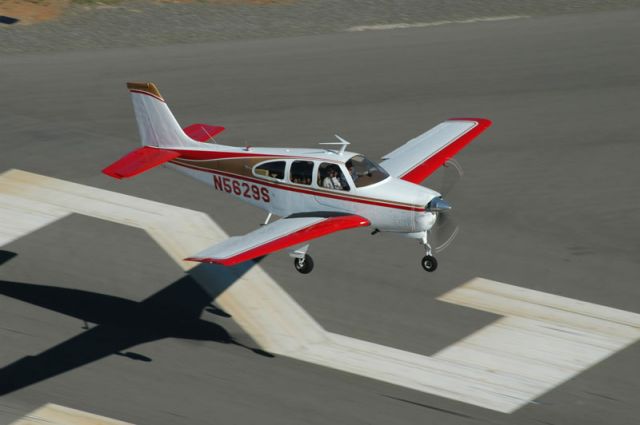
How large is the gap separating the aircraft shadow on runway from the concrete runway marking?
1167 mm

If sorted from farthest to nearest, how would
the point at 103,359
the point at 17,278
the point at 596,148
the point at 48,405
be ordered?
the point at 596,148, the point at 17,278, the point at 103,359, the point at 48,405

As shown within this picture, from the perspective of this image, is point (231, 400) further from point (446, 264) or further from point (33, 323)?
point (446, 264)

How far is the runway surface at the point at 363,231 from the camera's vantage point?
2252 centimetres

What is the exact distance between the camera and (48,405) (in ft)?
72.8

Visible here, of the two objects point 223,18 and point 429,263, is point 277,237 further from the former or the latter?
point 223,18

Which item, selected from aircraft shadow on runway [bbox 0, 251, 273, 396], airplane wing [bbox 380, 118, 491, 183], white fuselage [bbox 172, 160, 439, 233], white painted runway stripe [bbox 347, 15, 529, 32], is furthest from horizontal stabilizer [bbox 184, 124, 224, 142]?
white painted runway stripe [bbox 347, 15, 529, 32]

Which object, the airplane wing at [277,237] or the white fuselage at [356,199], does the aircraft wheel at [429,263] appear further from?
the airplane wing at [277,237]

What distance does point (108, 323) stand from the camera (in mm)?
25125

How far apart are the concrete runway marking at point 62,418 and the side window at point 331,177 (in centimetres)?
728

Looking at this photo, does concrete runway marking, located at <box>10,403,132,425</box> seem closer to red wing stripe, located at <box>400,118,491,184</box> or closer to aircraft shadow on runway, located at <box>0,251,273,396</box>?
aircraft shadow on runway, located at <box>0,251,273,396</box>

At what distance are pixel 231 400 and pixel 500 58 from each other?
25.1 meters

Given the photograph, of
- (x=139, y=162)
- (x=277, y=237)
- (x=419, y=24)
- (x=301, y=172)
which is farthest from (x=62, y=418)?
(x=419, y=24)

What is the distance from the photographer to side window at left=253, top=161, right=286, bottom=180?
2528 cm

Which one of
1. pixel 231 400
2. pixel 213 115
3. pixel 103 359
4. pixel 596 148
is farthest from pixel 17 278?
pixel 596 148
